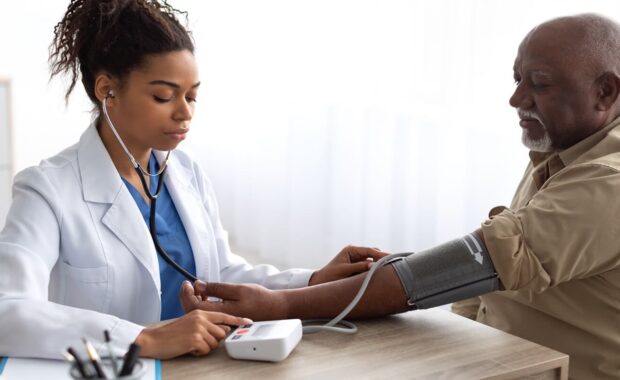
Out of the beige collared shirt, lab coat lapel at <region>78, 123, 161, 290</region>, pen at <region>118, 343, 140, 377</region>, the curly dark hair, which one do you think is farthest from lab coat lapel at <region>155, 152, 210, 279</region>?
pen at <region>118, 343, 140, 377</region>

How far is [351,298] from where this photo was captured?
4.36 feet

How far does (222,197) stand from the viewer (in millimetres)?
4555

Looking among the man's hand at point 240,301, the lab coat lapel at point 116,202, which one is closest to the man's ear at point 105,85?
the lab coat lapel at point 116,202

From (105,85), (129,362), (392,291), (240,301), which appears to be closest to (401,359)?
(392,291)

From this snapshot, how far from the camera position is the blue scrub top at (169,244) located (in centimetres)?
161

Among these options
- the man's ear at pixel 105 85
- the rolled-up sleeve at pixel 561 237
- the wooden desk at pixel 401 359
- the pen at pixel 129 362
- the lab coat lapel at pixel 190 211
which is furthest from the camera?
the lab coat lapel at pixel 190 211

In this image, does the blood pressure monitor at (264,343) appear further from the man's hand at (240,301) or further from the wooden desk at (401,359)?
the man's hand at (240,301)

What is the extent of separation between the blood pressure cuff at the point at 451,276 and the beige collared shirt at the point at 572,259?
2 cm

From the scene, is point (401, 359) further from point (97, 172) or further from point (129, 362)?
point (97, 172)

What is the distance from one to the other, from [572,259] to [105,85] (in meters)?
1.01

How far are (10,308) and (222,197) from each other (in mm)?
3389

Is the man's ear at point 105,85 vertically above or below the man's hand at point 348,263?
above

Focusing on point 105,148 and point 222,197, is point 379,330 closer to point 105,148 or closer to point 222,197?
point 105,148

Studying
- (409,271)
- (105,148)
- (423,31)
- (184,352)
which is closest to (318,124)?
(423,31)
